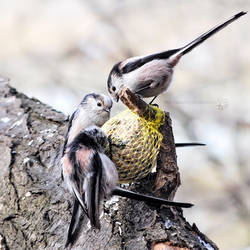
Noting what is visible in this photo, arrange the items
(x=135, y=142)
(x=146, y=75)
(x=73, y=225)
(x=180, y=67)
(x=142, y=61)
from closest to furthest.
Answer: (x=73, y=225)
(x=135, y=142)
(x=146, y=75)
(x=142, y=61)
(x=180, y=67)

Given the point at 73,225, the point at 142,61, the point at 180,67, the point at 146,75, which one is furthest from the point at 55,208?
the point at 180,67

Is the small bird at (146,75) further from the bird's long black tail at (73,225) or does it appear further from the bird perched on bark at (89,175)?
the bird's long black tail at (73,225)

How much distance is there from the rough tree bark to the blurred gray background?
6.18 feet

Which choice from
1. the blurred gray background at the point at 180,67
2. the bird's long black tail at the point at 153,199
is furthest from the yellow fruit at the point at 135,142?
the blurred gray background at the point at 180,67

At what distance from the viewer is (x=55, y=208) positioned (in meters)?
2.49

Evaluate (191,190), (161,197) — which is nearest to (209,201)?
(191,190)

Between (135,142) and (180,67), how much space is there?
10.5 ft

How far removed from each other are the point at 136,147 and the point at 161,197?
11.9 inches

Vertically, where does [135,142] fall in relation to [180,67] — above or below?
above

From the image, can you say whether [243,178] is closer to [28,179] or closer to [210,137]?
[210,137]

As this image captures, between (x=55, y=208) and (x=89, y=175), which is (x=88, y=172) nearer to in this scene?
(x=89, y=175)

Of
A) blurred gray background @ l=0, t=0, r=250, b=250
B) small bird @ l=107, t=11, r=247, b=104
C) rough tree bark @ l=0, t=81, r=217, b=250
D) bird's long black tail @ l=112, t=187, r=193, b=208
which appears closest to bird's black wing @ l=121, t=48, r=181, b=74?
small bird @ l=107, t=11, r=247, b=104

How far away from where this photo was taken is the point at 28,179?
8.77 ft

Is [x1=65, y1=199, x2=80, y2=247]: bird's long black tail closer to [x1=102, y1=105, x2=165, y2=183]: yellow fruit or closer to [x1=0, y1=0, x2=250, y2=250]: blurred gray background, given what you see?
[x1=102, y1=105, x2=165, y2=183]: yellow fruit
